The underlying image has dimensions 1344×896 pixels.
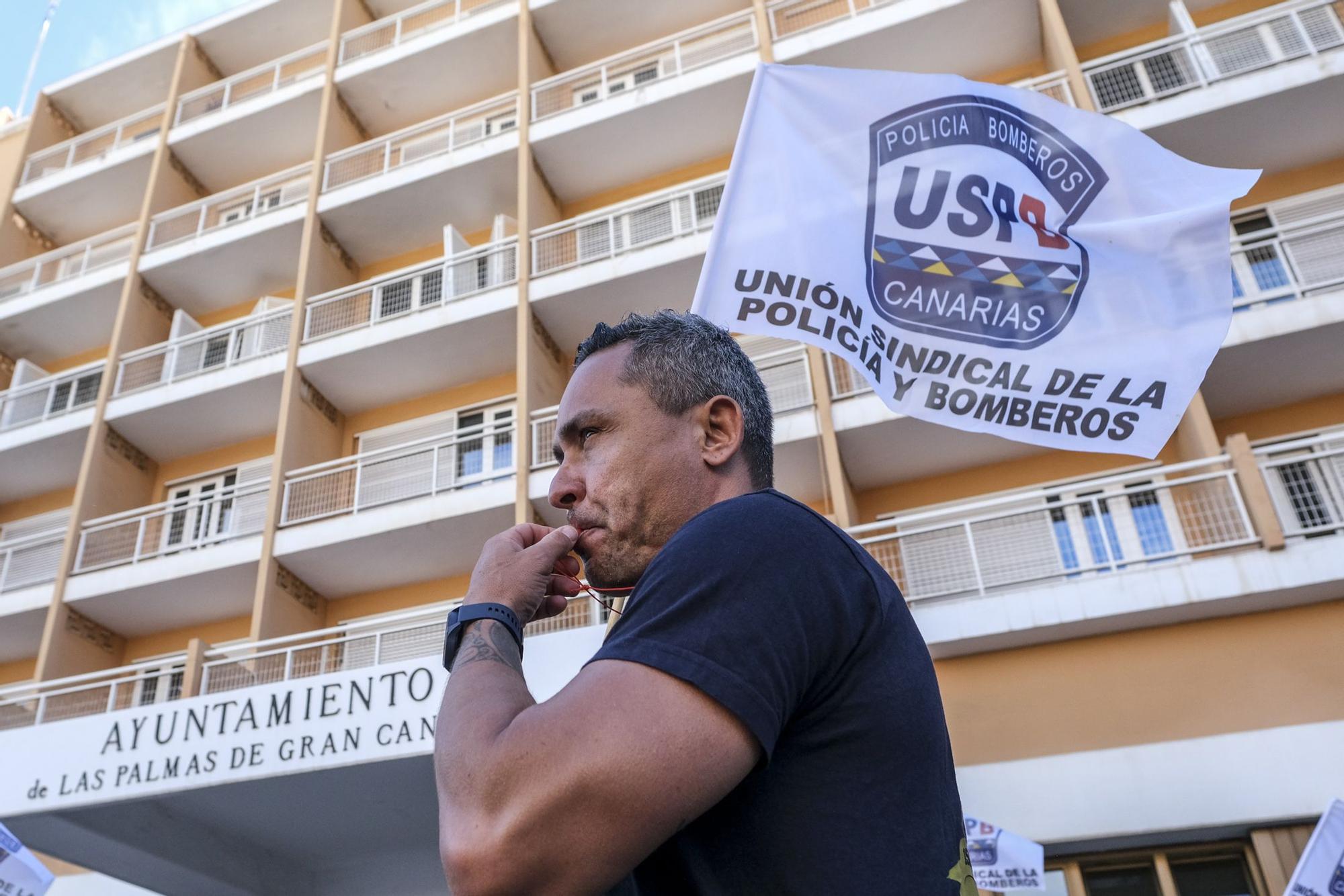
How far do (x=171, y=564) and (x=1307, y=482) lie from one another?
15792mm

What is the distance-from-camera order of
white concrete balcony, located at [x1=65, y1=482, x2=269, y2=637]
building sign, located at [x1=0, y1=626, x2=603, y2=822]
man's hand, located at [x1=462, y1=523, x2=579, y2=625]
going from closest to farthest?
man's hand, located at [x1=462, y1=523, x2=579, y2=625], building sign, located at [x1=0, y1=626, x2=603, y2=822], white concrete balcony, located at [x1=65, y1=482, x2=269, y2=637]

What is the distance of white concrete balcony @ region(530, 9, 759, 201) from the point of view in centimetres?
1689

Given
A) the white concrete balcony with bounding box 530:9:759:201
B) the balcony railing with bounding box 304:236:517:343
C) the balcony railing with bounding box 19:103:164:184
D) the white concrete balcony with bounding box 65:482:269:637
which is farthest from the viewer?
the balcony railing with bounding box 19:103:164:184

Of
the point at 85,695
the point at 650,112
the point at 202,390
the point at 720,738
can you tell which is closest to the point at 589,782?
the point at 720,738

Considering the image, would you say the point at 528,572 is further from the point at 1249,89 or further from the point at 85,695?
the point at 85,695

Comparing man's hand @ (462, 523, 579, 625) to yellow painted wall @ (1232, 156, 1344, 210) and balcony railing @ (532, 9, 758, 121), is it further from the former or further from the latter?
balcony railing @ (532, 9, 758, 121)

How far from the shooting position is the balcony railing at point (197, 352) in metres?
18.2

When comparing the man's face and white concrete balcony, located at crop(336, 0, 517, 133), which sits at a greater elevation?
white concrete balcony, located at crop(336, 0, 517, 133)

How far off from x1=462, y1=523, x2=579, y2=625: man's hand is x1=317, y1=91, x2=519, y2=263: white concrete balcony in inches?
675

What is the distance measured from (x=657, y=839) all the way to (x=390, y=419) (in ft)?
58.5

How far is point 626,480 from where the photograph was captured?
1686mm

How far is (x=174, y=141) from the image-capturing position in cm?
2116

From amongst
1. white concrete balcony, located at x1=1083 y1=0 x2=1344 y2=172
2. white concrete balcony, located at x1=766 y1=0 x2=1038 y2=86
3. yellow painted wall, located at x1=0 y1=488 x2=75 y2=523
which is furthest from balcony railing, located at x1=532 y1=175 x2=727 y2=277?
yellow painted wall, located at x1=0 y1=488 x2=75 y2=523

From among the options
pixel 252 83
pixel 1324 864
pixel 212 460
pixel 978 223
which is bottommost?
pixel 1324 864
